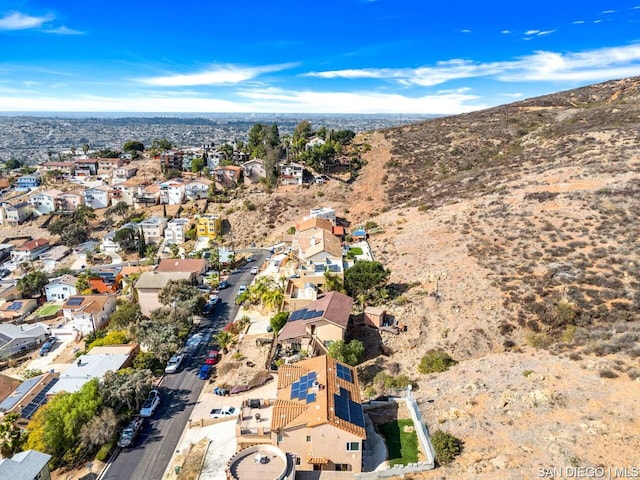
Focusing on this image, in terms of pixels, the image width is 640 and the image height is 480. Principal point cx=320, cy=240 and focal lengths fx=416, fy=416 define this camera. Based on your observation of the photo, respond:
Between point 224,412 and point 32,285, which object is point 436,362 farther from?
point 32,285

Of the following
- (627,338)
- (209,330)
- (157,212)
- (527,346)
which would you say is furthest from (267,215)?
(627,338)

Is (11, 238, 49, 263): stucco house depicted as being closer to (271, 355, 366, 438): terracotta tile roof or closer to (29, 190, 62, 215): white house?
(29, 190, 62, 215): white house

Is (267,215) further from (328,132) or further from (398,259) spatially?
(328,132)

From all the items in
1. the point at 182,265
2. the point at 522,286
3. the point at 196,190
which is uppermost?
the point at 196,190

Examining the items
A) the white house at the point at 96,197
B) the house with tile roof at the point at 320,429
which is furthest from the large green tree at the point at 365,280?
the white house at the point at 96,197

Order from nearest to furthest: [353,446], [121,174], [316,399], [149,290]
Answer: [353,446], [316,399], [149,290], [121,174]

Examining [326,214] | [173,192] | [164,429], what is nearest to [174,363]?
[164,429]

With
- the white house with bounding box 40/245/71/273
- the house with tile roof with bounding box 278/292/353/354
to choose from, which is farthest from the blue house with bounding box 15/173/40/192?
the house with tile roof with bounding box 278/292/353/354
